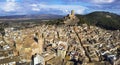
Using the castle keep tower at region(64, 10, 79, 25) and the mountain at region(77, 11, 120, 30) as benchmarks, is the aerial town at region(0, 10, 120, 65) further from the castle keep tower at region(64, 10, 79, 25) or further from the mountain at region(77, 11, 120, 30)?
the mountain at region(77, 11, 120, 30)

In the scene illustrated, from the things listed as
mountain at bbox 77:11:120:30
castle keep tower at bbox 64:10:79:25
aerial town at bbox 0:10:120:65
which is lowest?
mountain at bbox 77:11:120:30

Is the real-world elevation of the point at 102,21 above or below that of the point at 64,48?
below

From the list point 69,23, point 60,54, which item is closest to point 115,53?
point 60,54

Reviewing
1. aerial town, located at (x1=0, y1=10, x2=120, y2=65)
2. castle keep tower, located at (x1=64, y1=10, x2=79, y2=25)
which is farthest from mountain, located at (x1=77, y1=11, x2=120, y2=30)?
aerial town, located at (x1=0, y1=10, x2=120, y2=65)

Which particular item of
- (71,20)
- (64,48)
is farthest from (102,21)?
(64,48)

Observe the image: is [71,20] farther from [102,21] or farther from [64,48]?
[64,48]

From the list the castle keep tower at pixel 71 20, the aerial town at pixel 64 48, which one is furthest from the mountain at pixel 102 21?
the aerial town at pixel 64 48

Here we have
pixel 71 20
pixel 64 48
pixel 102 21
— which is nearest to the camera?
pixel 64 48

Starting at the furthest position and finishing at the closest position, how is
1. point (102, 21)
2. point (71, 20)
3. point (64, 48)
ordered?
point (102, 21), point (71, 20), point (64, 48)

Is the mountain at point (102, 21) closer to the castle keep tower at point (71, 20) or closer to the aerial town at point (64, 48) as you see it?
the castle keep tower at point (71, 20)
